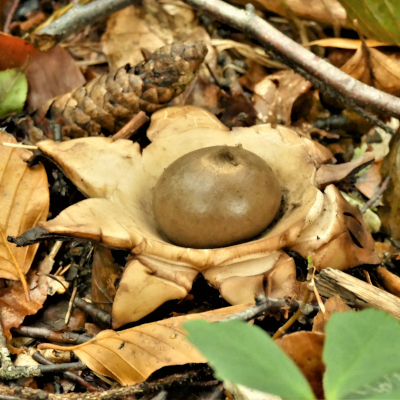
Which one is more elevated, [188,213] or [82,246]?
[188,213]

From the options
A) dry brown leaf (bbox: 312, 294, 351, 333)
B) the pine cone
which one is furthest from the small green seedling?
the pine cone

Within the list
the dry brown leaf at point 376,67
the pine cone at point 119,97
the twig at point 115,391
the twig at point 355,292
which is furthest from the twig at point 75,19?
the twig at point 355,292

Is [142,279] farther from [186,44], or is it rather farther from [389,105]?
[389,105]

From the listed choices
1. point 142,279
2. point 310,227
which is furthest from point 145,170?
point 310,227

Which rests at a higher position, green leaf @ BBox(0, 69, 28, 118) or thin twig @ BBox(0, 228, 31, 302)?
green leaf @ BBox(0, 69, 28, 118)

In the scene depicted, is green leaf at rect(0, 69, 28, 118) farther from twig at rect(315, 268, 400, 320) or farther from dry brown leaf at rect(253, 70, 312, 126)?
twig at rect(315, 268, 400, 320)

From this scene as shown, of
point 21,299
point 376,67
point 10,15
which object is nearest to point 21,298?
point 21,299
